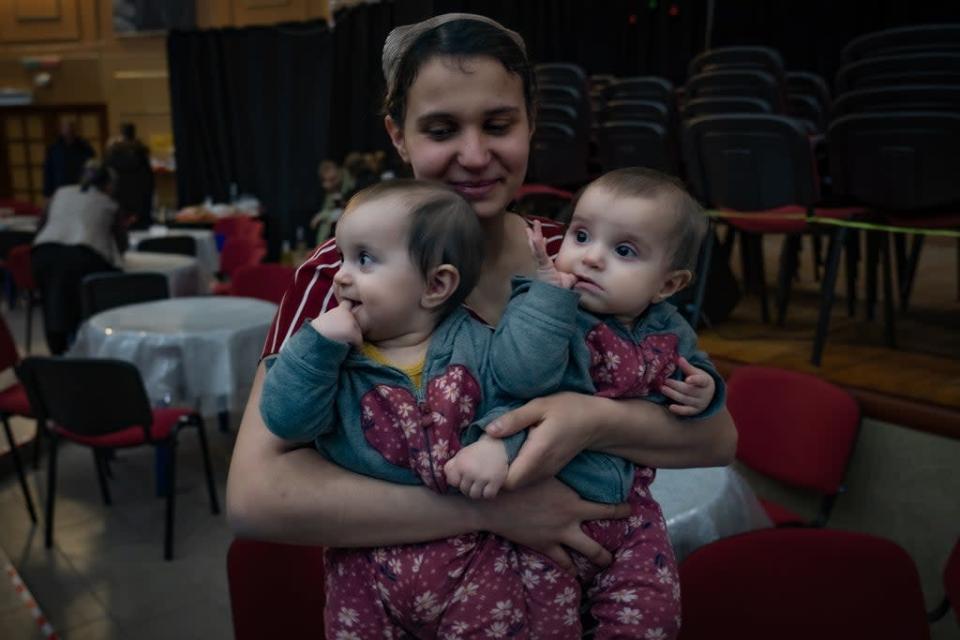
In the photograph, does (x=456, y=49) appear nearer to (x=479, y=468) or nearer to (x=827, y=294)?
(x=479, y=468)

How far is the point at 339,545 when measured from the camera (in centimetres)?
114

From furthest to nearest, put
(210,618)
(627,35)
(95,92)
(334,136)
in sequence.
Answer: (95,92)
(334,136)
(627,35)
(210,618)

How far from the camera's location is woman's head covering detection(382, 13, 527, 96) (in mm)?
1247

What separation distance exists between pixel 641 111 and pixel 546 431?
12.8 feet

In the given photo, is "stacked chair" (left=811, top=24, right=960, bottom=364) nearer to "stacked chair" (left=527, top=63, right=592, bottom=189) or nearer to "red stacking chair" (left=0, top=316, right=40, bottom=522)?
"stacked chair" (left=527, top=63, right=592, bottom=189)

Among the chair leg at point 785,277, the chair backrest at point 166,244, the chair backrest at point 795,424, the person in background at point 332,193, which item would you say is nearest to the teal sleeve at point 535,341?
the chair backrest at point 795,424

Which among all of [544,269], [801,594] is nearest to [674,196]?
[544,269]

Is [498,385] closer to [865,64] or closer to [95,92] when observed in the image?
[865,64]

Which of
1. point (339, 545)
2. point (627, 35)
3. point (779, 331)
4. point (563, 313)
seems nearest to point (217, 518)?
point (779, 331)

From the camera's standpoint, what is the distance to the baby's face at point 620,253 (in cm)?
114

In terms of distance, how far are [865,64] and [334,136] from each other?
7.56 metres

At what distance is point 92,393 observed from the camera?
11.1ft

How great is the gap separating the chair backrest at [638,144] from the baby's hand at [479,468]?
3.50m

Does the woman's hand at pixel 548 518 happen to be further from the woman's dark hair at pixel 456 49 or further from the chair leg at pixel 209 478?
the chair leg at pixel 209 478
